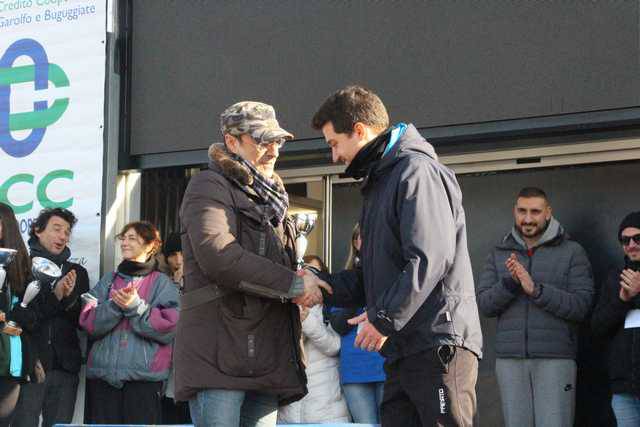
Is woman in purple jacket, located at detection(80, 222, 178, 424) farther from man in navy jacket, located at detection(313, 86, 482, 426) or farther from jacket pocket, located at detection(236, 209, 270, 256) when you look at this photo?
man in navy jacket, located at detection(313, 86, 482, 426)

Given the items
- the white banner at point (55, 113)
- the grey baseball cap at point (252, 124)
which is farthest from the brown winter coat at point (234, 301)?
the white banner at point (55, 113)

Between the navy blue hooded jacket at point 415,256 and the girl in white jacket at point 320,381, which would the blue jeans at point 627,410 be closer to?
the girl in white jacket at point 320,381

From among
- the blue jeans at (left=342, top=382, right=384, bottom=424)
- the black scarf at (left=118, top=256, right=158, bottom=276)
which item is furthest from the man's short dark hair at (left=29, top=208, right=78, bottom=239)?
the blue jeans at (left=342, top=382, right=384, bottom=424)

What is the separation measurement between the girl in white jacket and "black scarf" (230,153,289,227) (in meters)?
2.78

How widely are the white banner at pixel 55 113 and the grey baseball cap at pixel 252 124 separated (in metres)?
4.03

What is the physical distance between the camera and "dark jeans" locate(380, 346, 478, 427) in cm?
396

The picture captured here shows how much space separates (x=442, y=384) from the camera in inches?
157

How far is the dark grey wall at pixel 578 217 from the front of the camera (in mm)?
7254

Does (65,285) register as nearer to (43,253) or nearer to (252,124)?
(43,253)

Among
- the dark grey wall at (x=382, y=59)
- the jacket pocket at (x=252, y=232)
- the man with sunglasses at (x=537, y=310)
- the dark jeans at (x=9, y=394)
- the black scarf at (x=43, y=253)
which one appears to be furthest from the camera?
the black scarf at (x=43, y=253)

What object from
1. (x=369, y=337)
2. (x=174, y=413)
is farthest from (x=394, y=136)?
(x=174, y=413)

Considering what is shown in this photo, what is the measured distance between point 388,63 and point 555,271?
1.81 m

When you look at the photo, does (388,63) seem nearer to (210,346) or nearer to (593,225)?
(593,225)

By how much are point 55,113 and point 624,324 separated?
183 inches
